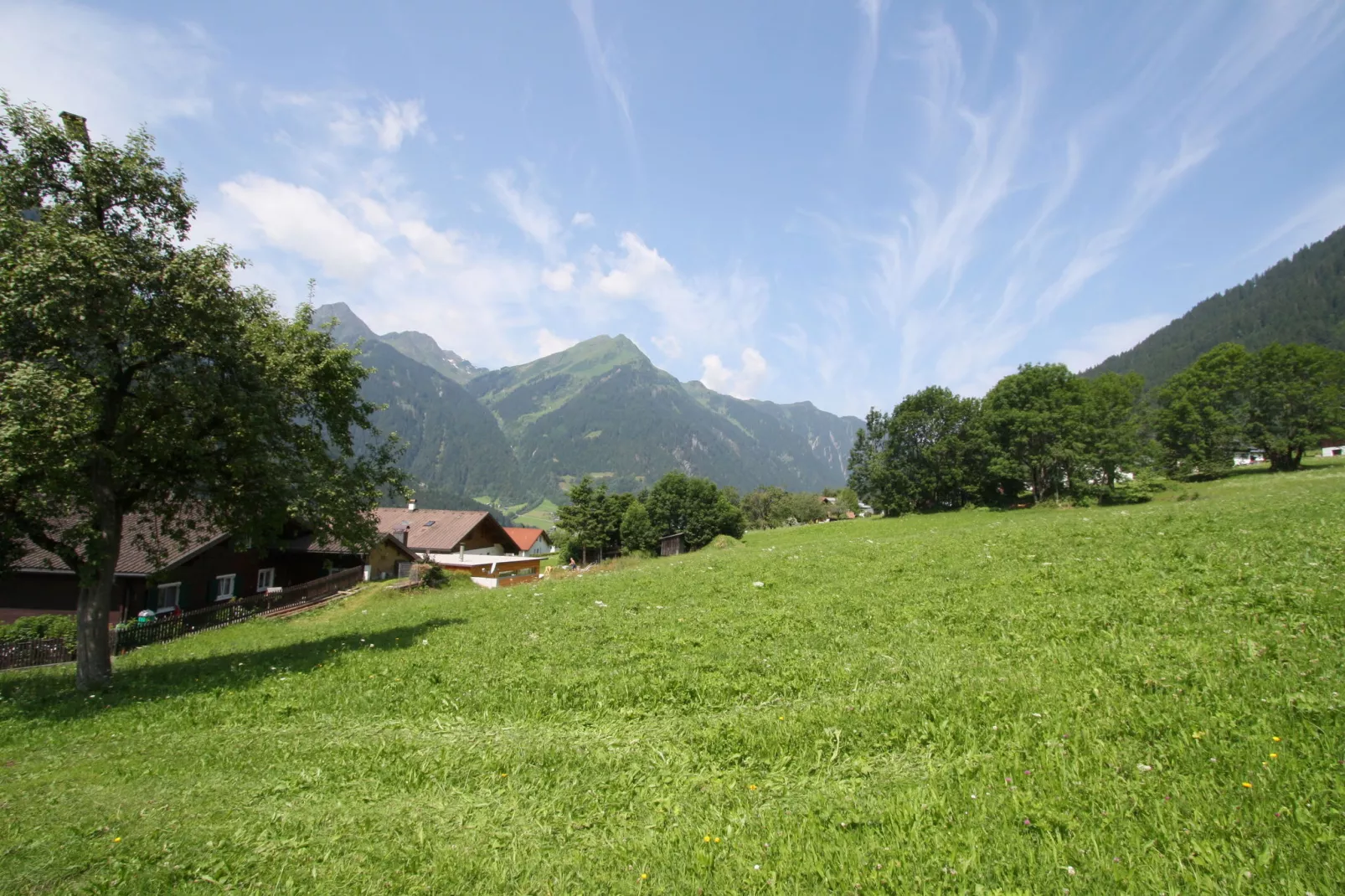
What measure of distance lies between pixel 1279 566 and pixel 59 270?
28124 mm

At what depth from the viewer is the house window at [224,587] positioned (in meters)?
38.7

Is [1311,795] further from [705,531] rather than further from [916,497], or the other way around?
[705,531]

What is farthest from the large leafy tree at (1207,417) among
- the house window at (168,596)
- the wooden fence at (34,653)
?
the house window at (168,596)

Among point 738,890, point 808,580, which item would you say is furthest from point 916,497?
point 738,890

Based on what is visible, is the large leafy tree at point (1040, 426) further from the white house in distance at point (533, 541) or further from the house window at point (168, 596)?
the white house in distance at point (533, 541)

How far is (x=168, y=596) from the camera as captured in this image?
3547 centimetres

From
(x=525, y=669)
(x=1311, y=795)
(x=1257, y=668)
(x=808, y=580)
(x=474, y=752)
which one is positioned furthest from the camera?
(x=808, y=580)

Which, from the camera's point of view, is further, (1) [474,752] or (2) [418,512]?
(2) [418,512]

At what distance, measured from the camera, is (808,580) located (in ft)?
63.0

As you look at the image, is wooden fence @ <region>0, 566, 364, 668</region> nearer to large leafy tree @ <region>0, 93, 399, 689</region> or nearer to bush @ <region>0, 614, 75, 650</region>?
bush @ <region>0, 614, 75, 650</region>

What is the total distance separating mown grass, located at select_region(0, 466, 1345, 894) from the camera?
519cm

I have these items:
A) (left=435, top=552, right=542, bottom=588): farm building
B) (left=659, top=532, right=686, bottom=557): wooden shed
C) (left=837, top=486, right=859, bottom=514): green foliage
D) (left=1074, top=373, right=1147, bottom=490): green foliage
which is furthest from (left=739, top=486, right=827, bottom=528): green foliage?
(left=435, top=552, right=542, bottom=588): farm building

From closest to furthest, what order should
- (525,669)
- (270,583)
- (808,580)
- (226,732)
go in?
1. (226,732)
2. (525,669)
3. (808,580)
4. (270,583)

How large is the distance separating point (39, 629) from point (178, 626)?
224 inches
